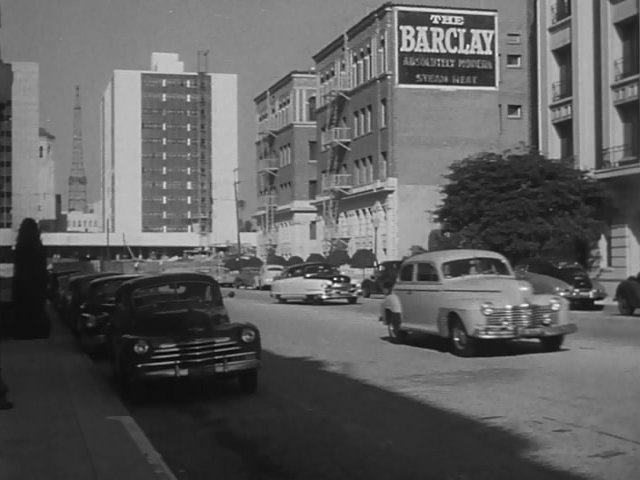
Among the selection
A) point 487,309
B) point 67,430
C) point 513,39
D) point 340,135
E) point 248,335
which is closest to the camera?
point 67,430

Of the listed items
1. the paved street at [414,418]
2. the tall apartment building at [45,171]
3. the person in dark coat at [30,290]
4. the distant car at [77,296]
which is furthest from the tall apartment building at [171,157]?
the paved street at [414,418]

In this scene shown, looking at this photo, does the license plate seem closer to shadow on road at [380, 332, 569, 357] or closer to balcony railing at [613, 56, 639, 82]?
shadow on road at [380, 332, 569, 357]

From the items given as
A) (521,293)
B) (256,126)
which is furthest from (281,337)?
(256,126)

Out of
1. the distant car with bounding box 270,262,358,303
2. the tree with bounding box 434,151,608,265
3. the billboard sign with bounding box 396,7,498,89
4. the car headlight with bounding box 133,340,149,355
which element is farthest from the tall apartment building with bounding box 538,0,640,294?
the car headlight with bounding box 133,340,149,355

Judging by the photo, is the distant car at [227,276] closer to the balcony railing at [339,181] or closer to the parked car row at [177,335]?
the balcony railing at [339,181]

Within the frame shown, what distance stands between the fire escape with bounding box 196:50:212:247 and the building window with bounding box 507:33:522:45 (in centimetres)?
2032

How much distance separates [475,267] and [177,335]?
746cm

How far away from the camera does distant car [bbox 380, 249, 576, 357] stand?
16219mm

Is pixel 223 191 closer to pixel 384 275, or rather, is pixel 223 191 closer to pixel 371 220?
pixel 371 220

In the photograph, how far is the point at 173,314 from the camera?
522 inches

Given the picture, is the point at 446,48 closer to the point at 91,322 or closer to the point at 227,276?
the point at 227,276

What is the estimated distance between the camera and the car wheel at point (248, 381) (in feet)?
42.4

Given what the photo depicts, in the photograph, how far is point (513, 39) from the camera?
6316 centimetres

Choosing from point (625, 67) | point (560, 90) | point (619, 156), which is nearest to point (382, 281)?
point (619, 156)
